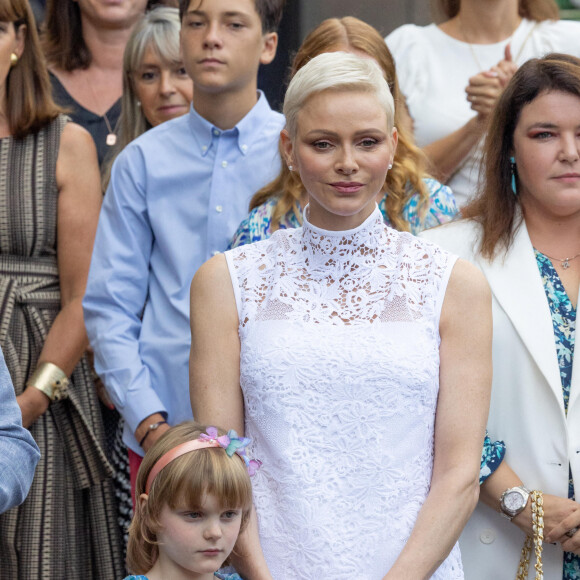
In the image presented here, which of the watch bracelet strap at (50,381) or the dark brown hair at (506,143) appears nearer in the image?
the dark brown hair at (506,143)

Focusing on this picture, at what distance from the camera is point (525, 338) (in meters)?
3.23

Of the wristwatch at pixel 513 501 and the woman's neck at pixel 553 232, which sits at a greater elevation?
the woman's neck at pixel 553 232

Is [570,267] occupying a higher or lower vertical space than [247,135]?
lower

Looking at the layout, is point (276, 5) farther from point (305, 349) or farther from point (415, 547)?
point (415, 547)

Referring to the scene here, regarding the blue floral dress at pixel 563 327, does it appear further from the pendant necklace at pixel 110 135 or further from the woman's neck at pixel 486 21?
the pendant necklace at pixel 110 135

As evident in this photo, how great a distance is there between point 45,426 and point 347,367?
5.03 ft

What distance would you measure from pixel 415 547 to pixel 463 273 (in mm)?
665

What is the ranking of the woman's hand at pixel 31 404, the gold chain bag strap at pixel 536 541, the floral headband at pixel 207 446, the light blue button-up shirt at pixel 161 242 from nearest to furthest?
the floral headband at pixel 207 446 → the gold chain bag strap at pixel 536 541 → the light blue button-up shirt at pixel 161 242 → the woman's hand at pixel 31 404

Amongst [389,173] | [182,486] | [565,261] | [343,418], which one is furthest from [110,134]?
[182,486]

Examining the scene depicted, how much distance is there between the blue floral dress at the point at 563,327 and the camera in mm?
3238

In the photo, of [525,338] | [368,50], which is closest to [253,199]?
[368,50]

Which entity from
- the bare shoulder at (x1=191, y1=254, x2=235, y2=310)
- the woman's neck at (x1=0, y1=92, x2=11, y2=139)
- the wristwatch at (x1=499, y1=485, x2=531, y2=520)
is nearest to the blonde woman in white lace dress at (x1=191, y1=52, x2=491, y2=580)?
the bare shoulder at (x1=191, y1=254, x2=235, y2=310)

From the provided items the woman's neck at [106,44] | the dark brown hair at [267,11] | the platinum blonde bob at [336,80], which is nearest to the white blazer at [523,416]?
the platinum blonde bob at [336,80]

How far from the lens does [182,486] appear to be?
8.48 feet
